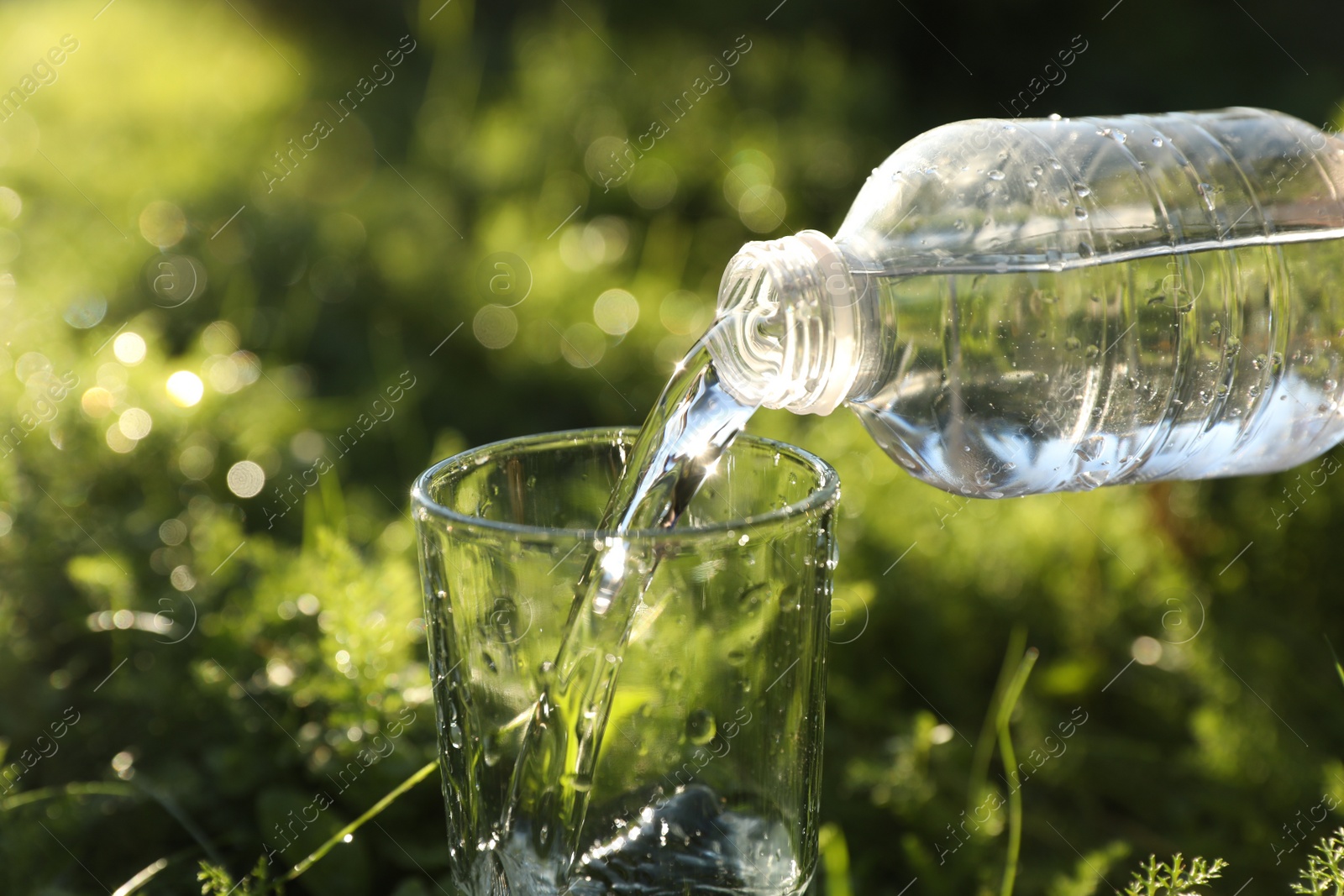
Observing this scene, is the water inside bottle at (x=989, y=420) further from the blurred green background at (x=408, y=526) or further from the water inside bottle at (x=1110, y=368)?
the blurred green background at (x=408, y=526)

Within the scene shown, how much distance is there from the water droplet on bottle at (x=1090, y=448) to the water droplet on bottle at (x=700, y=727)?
472mm

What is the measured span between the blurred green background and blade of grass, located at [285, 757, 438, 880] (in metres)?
0.02

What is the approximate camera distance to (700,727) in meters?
0.83

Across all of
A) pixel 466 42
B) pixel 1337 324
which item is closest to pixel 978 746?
pixel 1337 324

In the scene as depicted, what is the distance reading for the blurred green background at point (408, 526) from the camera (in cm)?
122

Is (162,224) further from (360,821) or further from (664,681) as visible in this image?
(664,681)

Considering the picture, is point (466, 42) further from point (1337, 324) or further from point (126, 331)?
point (1337, 324)

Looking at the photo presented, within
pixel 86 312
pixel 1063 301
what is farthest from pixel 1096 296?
pixel 86 312

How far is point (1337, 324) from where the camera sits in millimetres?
1197

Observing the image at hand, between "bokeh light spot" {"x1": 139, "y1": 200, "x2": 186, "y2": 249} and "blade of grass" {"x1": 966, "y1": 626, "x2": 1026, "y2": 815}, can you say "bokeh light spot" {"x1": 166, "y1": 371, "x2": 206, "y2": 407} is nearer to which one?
"bokeh light spot" {"x1": 139, "y1": 200, "x2": 186, "y2": 249}

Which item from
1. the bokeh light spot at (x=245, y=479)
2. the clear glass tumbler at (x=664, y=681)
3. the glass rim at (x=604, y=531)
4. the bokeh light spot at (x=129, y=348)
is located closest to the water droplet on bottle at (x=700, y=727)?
the clear glass tumbler at (x=664, y=681)

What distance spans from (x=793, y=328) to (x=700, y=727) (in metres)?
0.31

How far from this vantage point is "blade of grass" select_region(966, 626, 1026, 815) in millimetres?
1340

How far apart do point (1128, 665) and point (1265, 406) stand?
1.71 ft
